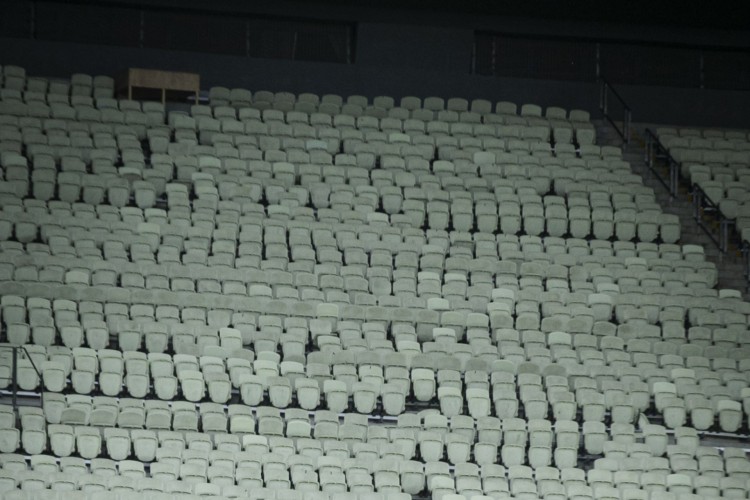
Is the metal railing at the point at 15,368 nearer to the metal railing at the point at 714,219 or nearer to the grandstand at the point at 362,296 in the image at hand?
the grandstand at the point at 362,296

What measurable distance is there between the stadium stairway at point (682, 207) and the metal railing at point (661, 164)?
0.07 m

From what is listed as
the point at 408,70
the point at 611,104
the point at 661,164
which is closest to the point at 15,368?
the point at 408,70

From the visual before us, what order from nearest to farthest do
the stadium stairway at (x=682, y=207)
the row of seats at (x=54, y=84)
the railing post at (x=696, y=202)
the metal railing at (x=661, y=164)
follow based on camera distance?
the stadium stairway at (x=682, y=207)
the railing post at (x=696, y=202)
the row of seats at (x=54, y=84)
the metal railing at (x=661, y=164)

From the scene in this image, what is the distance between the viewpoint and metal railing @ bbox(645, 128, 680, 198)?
15.2m

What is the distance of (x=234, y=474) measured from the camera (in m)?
9.64

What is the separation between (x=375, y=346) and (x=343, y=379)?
0.57 m

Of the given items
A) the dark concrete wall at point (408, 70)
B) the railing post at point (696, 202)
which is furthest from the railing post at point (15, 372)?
the railing post at point (696, 202)

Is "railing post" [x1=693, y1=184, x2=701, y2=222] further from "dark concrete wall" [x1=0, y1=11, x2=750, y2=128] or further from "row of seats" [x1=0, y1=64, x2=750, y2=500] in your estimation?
"dark concrete wall" [x1=0, y1=11, x2=750, y2=128]

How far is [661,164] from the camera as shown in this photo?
15797 mm

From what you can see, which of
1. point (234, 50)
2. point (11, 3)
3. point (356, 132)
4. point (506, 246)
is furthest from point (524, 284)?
point (11, 3)

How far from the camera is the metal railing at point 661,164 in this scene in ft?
50.0

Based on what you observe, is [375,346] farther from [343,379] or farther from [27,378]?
[27,378]

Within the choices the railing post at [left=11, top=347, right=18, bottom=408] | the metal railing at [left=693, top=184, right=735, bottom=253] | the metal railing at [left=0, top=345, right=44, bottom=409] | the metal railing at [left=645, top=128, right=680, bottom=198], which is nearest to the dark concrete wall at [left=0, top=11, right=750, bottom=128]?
the metal railing at [left=645, top=128, right=680, bottom=198]

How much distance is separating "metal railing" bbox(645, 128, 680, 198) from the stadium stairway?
0.25 feet
